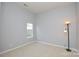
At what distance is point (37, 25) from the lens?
4297 millimetres

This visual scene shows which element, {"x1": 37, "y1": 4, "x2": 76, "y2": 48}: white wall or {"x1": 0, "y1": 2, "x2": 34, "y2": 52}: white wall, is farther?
{"x1": 37, "y1": 4, "x2": 76, "y2": 48}: white wall

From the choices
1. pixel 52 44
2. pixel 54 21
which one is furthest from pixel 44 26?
pixel 52 44

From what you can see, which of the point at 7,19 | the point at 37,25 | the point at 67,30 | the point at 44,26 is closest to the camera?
the point at 7,19

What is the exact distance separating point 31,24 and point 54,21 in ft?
4.84

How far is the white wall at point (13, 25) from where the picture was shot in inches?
97.0

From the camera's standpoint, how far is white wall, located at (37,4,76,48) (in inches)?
109

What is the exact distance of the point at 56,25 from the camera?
3.40 metres

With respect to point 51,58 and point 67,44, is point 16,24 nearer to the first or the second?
point 51,58

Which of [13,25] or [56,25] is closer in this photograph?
[13,25]

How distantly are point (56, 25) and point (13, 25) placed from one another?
2147 mm

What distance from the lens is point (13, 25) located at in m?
2.88

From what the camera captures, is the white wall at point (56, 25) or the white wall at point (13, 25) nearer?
the white wall at point (13, 25)

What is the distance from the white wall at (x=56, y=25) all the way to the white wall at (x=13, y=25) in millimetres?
960

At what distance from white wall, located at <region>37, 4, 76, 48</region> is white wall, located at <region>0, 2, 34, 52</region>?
0.96 metres
